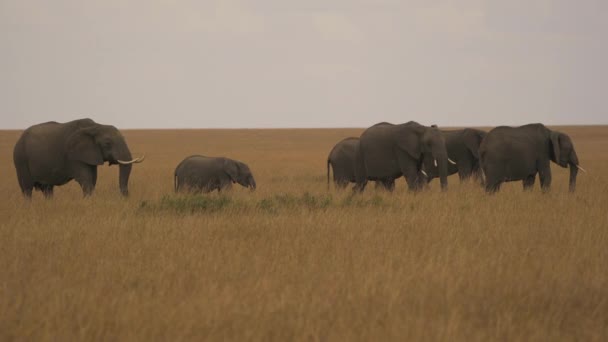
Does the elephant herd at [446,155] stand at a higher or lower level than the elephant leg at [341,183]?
higher

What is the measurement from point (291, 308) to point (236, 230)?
395 centimetres

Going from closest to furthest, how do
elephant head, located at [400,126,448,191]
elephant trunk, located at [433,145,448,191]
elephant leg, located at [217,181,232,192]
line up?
elephant trunk, located at [433,145,448,191] < elephant head, located at [400,126,448,191] < elephant leg, located at [217,181,232,192]

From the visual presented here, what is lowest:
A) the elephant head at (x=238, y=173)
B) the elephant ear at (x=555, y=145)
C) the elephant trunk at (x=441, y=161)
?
the elephant head at (x=238, y=173)

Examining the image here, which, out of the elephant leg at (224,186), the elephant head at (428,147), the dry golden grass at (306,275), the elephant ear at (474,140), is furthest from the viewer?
the elephant ear at (474,140)

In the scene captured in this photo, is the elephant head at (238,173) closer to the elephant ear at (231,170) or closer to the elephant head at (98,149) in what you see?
the elephant ear at (231,170)

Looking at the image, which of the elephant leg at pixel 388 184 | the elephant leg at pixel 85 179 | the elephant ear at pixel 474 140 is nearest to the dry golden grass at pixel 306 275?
the elephant leg at pixel 85 179

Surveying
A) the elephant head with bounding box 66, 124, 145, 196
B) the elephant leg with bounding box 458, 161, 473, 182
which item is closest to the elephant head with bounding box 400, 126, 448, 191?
the elephant leg with bounding box 458, 161, 473, 182

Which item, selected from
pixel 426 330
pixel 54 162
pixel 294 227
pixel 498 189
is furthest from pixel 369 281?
pixel 54 162

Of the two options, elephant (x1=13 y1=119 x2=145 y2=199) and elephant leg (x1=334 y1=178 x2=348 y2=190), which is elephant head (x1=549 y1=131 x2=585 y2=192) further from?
elephant (x1=13 y1=119 x2=145 y2=199)

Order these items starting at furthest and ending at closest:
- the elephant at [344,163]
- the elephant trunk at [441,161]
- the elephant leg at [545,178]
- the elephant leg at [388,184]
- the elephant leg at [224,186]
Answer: the elephant at [344,163]
the elephant leg at [224,186]
the elephant leg at [388,184]
the elephant trunk at [441,161]
the elephant leg at [545,178]

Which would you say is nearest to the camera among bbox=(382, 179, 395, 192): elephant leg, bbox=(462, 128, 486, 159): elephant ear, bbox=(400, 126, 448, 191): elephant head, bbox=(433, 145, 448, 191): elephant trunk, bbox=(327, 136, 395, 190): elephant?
bbox=(433, 145, 448, 191): elephant trunk

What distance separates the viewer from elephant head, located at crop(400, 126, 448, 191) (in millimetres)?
14367

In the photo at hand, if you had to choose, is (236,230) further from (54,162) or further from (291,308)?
(54,162)

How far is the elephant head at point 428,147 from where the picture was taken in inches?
566
